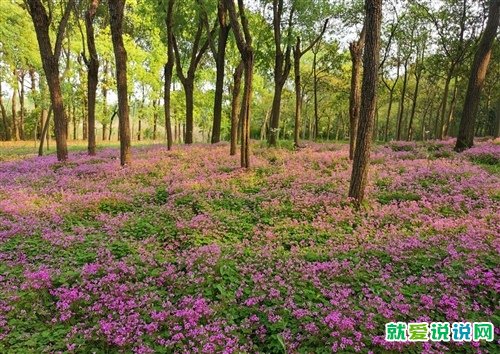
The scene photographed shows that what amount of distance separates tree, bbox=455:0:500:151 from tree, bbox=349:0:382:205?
Answer: 1120 cm

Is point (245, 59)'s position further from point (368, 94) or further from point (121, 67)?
point (368, 94)

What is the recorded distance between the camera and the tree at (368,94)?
9906mm

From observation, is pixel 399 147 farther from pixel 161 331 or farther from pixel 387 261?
pixel 161 331

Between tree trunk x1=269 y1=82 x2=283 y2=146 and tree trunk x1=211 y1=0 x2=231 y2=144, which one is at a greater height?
tree trunk x1=211 y1=0 x2=231 y2=144

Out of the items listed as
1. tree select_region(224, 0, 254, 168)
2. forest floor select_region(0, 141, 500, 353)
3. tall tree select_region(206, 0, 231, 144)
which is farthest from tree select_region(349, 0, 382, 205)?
tall tree select_region(206, 0, 231, 144)

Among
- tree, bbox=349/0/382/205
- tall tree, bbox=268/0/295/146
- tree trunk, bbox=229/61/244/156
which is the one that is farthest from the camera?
tall tree, bbox=268/0/295/146

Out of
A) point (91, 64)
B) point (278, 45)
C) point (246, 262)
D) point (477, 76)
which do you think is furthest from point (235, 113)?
point (246, 262)

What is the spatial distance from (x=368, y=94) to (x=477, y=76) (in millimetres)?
11865

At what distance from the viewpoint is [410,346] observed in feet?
16.5

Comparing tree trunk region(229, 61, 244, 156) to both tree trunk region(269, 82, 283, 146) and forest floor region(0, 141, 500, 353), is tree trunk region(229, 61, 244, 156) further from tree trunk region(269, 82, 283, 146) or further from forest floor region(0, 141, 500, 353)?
forest floor region(0, 141, 500, 353)

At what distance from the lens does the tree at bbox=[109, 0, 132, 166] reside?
1569cm

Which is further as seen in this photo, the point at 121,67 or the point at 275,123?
the point at 275,123

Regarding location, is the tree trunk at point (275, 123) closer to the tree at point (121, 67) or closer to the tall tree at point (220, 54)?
the tall tree at point (220, 54)

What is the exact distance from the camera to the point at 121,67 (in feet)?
53.9
